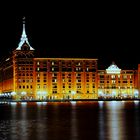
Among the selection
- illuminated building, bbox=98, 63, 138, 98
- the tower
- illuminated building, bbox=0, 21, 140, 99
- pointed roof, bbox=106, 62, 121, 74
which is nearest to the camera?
the tower

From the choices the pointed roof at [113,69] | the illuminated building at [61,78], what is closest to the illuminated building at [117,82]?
the illuminated building at [61,78]

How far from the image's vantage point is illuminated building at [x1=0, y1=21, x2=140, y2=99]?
175 meters

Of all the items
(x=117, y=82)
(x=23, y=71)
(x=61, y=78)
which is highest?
(x=23, y=71)

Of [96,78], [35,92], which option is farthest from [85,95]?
[35,92]

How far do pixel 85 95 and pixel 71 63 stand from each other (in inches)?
494

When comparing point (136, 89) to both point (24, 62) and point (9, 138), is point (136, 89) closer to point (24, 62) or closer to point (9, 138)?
point (24, 62)

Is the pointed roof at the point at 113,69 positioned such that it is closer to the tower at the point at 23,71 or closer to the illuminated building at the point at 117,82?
the illuminated building at the point at 117,82

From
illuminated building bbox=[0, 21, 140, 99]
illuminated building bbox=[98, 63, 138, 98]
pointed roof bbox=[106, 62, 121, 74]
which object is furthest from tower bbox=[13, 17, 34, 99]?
pointed roof bbox=[106, 62, 121, 74]

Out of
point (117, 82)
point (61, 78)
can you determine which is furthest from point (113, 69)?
point (61, 78)

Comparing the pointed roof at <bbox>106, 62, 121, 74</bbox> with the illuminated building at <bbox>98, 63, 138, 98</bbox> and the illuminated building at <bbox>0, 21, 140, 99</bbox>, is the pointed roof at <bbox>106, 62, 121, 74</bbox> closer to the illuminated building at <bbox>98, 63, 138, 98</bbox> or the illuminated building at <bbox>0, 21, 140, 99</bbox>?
the illuminated building at <bbox>0, 21, 140, 99</bbox>

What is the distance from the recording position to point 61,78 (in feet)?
588

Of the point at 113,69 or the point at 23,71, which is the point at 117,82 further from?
the point at 23,71

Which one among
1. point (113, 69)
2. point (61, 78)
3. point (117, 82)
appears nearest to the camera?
point (61, 78)

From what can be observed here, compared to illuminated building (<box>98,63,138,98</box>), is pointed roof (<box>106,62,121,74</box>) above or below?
above
